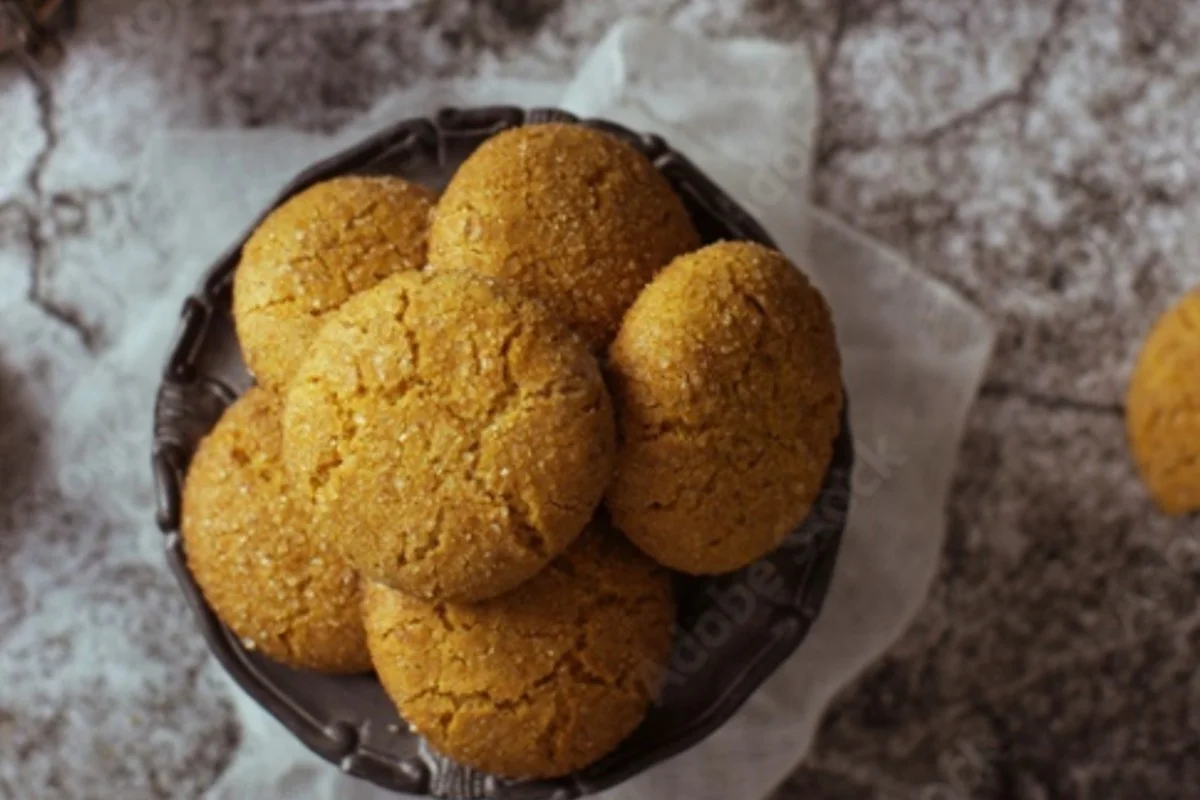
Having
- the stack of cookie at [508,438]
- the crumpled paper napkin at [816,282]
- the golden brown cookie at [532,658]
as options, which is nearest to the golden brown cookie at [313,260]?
the stack of cookie at [508,438]

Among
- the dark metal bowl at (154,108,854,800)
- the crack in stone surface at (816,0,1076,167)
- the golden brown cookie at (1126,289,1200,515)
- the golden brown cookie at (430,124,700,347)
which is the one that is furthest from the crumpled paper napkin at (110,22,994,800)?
the golden brown cookie at (430,124,700,347)

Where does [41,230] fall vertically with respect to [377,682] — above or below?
above

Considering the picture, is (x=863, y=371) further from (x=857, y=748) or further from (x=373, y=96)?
(x=373, y=96)

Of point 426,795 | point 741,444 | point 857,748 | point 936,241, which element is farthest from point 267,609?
point 936,241

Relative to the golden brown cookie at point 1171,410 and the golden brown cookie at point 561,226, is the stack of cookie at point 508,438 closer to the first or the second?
the golden brown cookie at point 561,226

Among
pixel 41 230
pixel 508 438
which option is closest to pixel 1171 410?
pixel 508 438

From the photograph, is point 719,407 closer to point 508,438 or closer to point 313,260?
point 508,438
